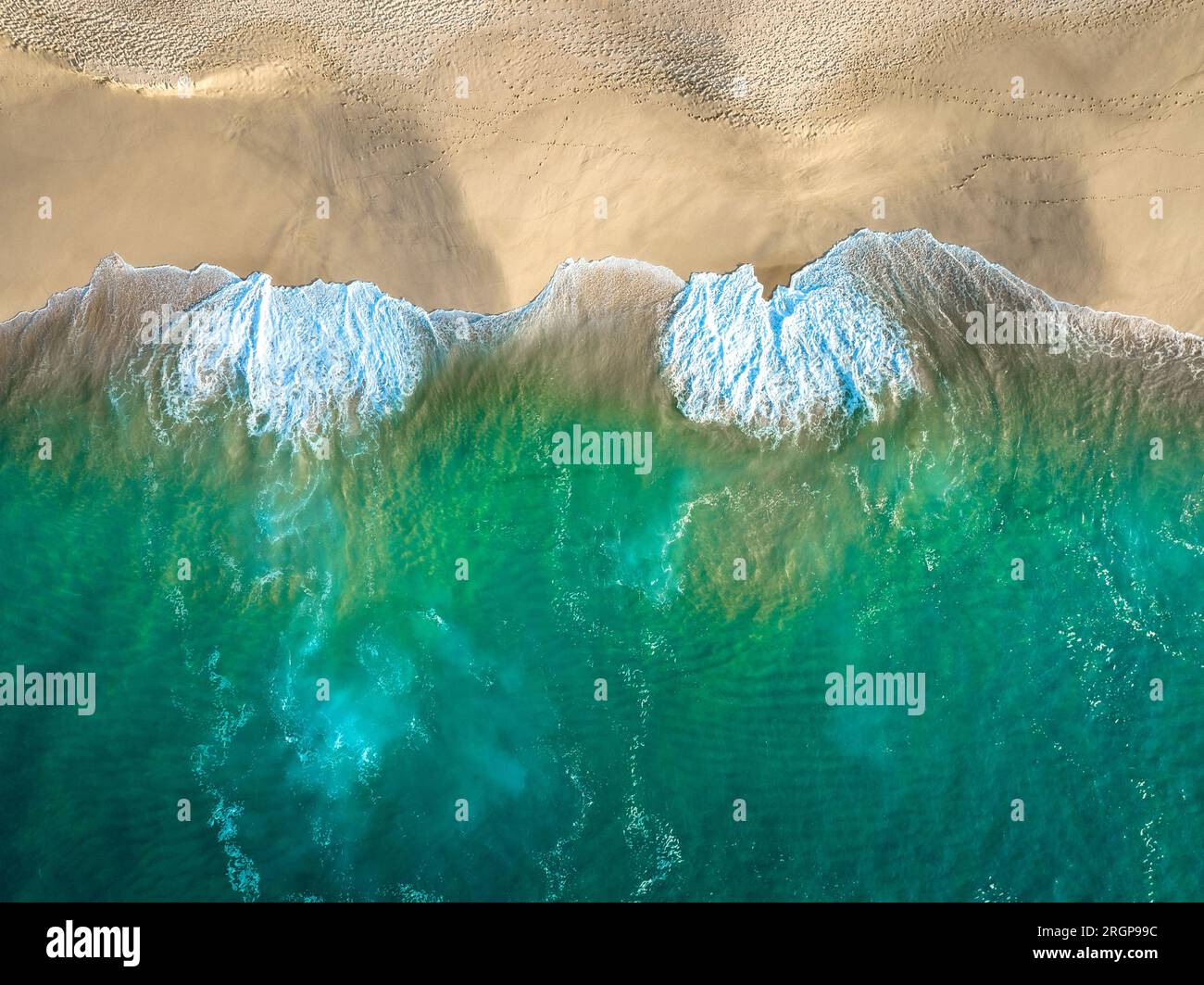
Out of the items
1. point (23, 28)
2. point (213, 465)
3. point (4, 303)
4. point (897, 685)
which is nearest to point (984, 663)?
point (897, 685)

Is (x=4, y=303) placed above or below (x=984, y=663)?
above

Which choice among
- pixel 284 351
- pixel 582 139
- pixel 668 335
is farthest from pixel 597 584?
pixel 582 139

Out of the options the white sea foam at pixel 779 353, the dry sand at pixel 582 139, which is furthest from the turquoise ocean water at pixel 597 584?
the dry sand at pixel 582 139

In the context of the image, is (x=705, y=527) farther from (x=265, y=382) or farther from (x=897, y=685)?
(x=265, y=382)

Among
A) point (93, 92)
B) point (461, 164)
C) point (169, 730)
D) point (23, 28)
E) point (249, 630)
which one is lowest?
point (169, 730)

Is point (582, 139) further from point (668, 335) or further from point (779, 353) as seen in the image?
point (779, 353)

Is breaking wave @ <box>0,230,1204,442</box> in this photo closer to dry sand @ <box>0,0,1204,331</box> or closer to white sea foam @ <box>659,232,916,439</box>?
white sea foam @ <box>659,232,916,439</box>
